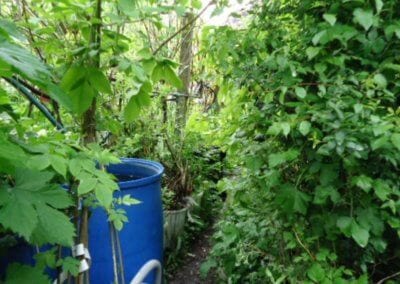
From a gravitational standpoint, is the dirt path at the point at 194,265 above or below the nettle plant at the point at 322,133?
below

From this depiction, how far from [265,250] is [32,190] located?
0.95 metres

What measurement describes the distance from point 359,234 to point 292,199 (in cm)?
21

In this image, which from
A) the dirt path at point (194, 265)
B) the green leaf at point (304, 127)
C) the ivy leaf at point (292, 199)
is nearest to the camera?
the green leaf at point (304, 127)

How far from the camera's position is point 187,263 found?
223 centimetres

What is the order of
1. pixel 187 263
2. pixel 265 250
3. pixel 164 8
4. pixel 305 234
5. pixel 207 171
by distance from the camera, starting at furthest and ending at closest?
pixel 207 171 < pixel 187 263 < pixel 265 250 < pixel 305 234 < pixel 164 8

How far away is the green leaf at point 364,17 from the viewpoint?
0.96m

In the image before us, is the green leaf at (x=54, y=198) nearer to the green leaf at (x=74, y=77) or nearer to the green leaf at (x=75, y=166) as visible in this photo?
the green leaf at (x=75, y=166)

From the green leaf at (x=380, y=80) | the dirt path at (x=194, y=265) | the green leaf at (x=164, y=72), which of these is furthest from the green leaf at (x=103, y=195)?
the dirt path at (x=194, y=265)

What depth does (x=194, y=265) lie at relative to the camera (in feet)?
7.28

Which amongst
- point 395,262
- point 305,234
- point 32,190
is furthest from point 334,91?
point 32,190

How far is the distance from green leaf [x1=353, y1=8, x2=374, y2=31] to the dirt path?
1.56m

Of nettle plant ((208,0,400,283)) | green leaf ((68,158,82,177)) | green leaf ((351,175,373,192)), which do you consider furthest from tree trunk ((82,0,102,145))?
green leaf ((351,175,373,192))

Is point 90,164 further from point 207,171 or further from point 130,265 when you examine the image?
point 207,171

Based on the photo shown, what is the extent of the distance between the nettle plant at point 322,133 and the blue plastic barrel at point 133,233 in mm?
349
